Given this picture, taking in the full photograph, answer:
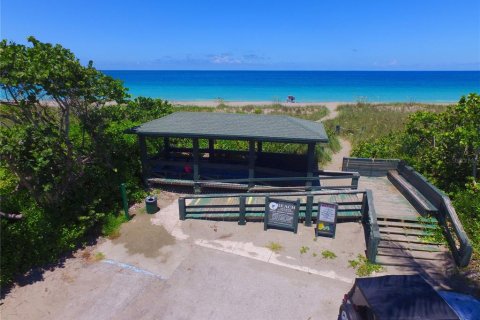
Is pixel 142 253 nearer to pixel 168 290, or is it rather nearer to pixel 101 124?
→ pixel 168 290

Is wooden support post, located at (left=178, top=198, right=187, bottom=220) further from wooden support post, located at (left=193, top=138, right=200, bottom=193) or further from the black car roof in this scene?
the black car roof

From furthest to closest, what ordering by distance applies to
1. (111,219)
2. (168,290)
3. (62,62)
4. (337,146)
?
(337,146) → (111,219) → (62,62) → (168,290)

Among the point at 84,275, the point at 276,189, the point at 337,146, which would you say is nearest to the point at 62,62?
the point at 84,275

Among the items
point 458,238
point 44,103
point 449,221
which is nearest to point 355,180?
point 449,221

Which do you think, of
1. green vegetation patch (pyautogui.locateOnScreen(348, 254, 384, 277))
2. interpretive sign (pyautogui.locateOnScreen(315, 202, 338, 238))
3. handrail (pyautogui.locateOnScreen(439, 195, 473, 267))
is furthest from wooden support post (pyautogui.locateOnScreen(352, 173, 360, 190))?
green vegetation patch (pyautogui.locateOnScreen(348, 254, 384, 277))

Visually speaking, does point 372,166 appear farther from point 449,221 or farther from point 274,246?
point 274,246

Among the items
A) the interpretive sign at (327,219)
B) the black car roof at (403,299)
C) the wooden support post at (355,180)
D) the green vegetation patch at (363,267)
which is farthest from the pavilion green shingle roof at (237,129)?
the black car roof at (403,299)

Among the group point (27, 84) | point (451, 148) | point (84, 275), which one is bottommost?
point (84, 275)
